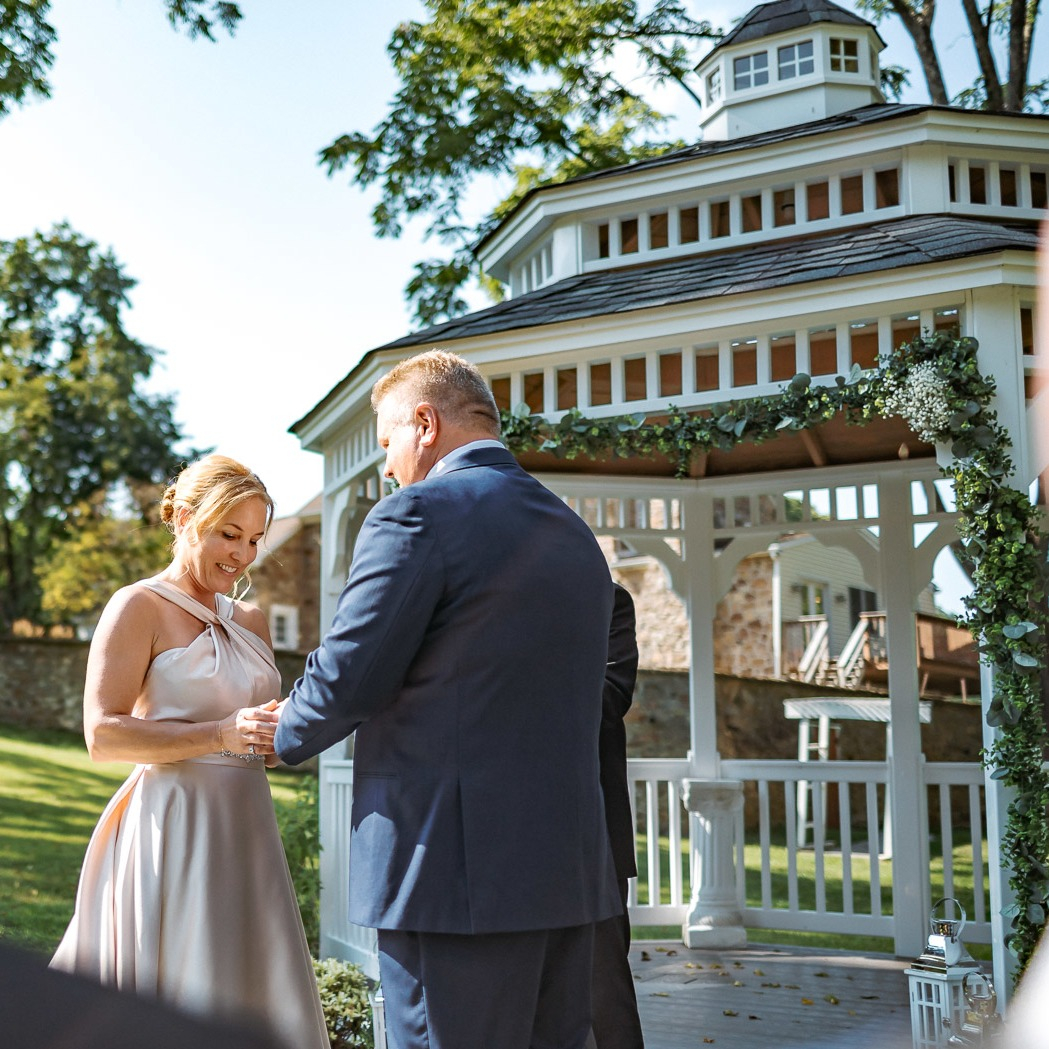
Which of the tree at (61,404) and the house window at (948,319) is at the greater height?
the tree at (61,404)

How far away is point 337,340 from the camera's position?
2995cm

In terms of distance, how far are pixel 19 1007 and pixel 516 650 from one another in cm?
162

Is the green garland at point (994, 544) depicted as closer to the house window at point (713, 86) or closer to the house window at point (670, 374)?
the house window at point (670, 374)

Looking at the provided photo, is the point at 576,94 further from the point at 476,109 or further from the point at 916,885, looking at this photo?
the point at 916,885

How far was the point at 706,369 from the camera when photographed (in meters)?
6.21

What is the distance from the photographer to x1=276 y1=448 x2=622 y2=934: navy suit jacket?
7.41ft

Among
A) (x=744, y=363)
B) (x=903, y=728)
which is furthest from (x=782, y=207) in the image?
(x=903, y=728)

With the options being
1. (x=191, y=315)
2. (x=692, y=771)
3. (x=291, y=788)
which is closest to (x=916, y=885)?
(x=692, y=771)

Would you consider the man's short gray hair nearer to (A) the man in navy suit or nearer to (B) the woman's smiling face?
(A) the man in navy suit

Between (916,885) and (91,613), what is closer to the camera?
(916,885)

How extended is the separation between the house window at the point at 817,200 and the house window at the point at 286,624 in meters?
23.9

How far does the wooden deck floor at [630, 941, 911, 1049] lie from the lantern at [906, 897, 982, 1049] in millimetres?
199

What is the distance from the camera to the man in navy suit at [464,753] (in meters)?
2.26

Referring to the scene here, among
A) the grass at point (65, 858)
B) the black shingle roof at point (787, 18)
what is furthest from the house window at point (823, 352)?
the grass at point (65, 858)
